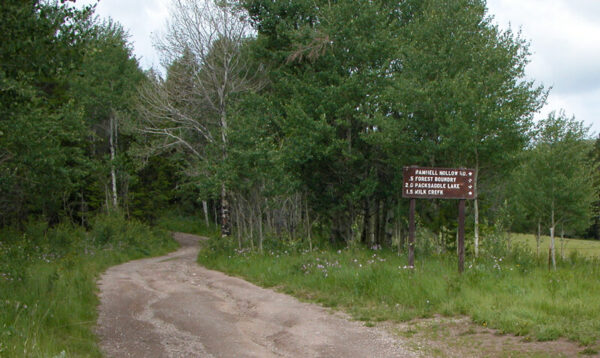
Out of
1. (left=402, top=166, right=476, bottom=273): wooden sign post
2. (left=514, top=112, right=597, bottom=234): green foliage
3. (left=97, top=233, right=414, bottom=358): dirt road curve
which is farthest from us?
(left=514, top=112, right=597, bottom=234): green foliage

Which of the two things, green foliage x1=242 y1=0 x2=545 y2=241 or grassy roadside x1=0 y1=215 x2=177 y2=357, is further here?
green foliage x1=242 y1=0 x2=545 y2=241

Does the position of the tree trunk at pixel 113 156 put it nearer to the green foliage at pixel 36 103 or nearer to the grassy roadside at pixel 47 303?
the green foliage at pixel 36 103

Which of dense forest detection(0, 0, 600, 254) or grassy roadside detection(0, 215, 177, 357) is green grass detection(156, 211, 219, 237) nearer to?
dense forest detection(0, 0, 600, 254)

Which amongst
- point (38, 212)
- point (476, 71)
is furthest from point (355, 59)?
point (38, 212)

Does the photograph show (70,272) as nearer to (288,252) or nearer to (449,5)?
(288,252)

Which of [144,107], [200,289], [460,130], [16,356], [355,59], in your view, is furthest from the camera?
[144,107]

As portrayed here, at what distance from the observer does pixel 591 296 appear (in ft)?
28.4

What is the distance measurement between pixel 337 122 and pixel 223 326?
11530mm

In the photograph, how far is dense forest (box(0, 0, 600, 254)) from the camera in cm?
1505

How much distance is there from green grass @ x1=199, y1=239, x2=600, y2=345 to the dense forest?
8.50ft

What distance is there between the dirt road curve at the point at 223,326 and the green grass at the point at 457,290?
33.5 inches

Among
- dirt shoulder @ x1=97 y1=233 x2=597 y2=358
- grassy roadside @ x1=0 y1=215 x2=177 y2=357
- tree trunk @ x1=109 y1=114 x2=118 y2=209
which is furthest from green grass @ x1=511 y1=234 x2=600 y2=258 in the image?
tree trunk @ x1=109 y1=114 x2=118 y2=209

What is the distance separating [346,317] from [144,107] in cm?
2059

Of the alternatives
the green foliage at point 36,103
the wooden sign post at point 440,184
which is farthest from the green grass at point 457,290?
the green foliage at point 36,103
